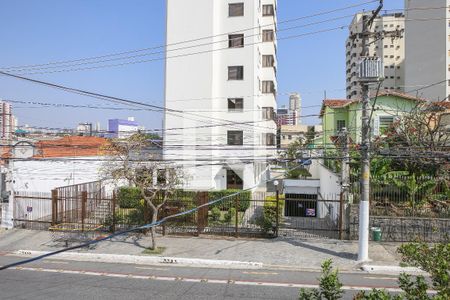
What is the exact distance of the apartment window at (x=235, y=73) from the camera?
29500 millimetres

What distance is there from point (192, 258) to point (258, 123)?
19.0 meters

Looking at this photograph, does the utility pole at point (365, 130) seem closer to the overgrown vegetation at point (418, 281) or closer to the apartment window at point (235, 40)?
the overgrown vegetation at point (418, 281)

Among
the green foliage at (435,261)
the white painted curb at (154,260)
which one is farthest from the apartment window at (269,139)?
the green foliage at (435,261)

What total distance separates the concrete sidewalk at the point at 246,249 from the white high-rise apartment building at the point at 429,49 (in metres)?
43.6

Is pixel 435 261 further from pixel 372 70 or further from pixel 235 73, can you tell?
pixel 235 73

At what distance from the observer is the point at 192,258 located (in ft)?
46.0

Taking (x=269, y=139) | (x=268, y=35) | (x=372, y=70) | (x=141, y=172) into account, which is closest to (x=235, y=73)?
(x=269, y=139)

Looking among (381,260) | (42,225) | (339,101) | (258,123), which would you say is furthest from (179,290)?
(339,101)

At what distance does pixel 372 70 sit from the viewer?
1320cm

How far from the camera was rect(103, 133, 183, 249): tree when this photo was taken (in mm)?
15438

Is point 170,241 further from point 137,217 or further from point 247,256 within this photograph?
point 247,256

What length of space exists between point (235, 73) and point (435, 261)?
25899 millimetres

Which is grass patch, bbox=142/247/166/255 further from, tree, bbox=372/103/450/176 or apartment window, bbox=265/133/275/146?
apartment window, bbox=265/133/275/146

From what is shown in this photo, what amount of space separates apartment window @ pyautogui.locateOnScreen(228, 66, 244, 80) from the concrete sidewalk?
1604 cm
